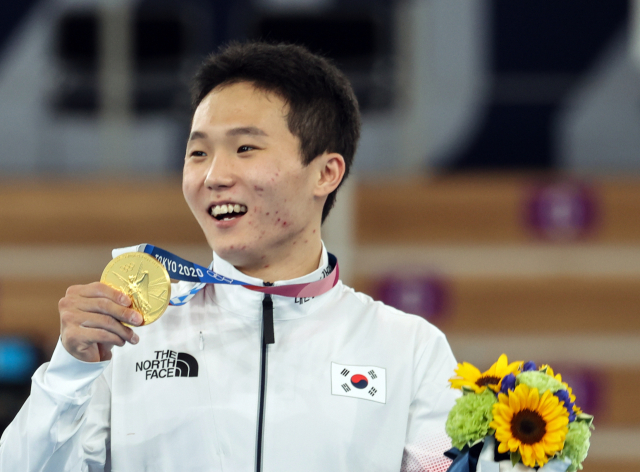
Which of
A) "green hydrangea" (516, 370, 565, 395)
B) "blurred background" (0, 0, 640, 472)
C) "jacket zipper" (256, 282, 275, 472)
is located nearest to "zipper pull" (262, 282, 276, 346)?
"jacket zipper" (256, 282, 275, 472)

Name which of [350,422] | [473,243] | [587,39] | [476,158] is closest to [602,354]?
[473,243]

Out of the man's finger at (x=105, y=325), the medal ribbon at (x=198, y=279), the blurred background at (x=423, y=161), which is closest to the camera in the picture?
the man's finger at (x=105, y=325)

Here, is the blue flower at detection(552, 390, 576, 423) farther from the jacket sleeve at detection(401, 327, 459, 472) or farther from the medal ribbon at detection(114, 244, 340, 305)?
the medal ribbon at detection(114, 244, 340, 305)

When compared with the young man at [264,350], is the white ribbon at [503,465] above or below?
below

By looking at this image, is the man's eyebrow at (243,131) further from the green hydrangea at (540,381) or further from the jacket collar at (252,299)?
the green hydrangea at (540,381)

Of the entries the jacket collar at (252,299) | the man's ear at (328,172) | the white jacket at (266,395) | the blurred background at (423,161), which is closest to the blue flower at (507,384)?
the white jacket at (266,395)

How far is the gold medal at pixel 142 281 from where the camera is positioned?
5.09 feet

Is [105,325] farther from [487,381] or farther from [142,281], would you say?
[487,381]

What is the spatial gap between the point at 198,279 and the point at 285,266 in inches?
8.1

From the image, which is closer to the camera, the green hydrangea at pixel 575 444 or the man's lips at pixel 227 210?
the green hydrangea at pixel 575 444

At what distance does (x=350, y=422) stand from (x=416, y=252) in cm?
359

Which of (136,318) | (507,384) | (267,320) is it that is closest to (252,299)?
(267,320)

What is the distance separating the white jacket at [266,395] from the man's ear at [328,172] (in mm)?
193

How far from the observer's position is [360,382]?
1.75m
